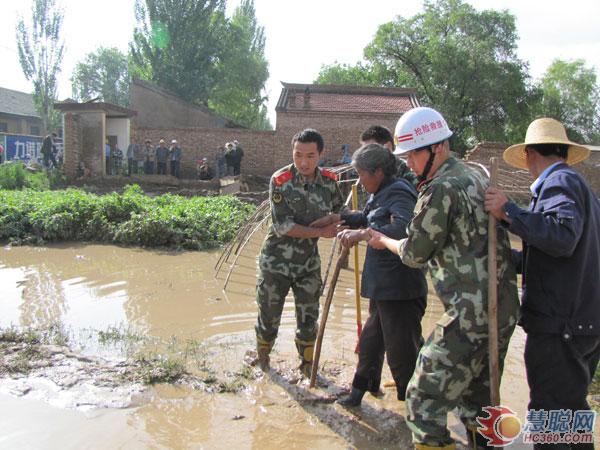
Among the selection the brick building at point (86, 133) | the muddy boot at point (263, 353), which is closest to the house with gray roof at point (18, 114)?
the brick building at point (86, 133)

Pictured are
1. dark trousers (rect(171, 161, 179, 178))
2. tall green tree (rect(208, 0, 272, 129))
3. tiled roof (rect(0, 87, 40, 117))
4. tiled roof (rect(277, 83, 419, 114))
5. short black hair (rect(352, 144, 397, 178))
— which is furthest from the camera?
tiled roof (rect(0, 87, 40, 117))

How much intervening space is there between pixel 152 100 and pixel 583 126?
29544 millimetres

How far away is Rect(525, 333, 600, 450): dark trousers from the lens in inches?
92.8

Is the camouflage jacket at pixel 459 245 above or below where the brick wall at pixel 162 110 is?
below

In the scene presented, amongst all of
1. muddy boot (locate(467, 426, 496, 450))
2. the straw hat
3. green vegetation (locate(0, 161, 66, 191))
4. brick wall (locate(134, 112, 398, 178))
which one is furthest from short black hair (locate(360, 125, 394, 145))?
brick wall (locate(134, 112, 398, 178))

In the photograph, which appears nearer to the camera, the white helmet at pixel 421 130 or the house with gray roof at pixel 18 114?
the white helmet at pixel 421 130

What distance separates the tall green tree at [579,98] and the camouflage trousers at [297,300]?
36.2 metres

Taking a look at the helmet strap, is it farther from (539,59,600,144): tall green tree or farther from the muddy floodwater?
(539,59,600,144): tall green tree

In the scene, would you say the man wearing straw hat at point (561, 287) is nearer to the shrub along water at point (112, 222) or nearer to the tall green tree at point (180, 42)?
the shrub along water at point (112, 222)

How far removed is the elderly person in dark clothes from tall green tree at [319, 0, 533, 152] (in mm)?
25082

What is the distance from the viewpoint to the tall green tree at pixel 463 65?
88.1ft

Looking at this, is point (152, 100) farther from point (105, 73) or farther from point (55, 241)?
point (105, 73)

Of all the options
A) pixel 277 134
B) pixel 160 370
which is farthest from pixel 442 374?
pixel 277 134

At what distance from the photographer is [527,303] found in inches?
99.3
